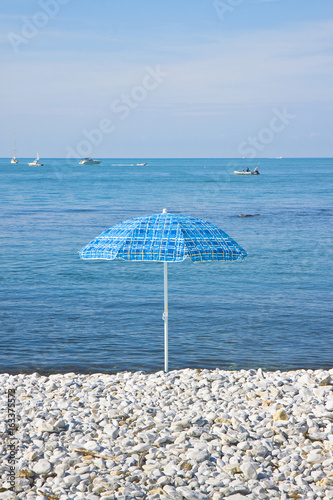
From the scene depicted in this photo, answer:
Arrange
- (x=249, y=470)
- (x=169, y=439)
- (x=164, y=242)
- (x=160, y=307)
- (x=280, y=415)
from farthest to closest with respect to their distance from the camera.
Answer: (x=160, y=307)
(x=164, y=242)
(x=280, y=415)
(x=169, y=439)
(x=249, y=470)

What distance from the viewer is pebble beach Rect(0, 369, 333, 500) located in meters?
6.80

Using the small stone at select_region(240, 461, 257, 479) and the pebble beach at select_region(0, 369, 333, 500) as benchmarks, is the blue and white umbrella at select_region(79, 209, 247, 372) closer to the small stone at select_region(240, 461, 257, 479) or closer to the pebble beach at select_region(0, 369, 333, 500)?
the pebble beach at select_region(0, 369, 333, 500)

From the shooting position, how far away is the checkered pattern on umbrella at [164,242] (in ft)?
32.0

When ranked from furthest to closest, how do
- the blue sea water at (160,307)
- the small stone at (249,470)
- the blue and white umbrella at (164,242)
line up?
the blue sea water at (160,307)
the blue and white umbrella at (164,242)
the small stone at (249,470)

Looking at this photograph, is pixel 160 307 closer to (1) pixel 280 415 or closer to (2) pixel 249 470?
(1) pixel 280 415

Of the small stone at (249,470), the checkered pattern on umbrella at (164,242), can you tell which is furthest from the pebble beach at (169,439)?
the checkered pattern on umbrella at (164,242)

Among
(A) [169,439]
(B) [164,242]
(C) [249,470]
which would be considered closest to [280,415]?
(C) [249,470]

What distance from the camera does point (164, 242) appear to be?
9891mm

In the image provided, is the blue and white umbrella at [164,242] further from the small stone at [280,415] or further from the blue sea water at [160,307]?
the blue sea water at [160,307]

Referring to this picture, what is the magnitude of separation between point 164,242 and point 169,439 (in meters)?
3.31

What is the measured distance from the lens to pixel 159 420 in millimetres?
8461

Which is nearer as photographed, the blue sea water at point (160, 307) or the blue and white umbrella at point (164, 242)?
the blue and white umbrella at point (164, 242)

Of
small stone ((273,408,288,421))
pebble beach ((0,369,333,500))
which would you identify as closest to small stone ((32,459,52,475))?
pebble beach ((0,369,333,500))

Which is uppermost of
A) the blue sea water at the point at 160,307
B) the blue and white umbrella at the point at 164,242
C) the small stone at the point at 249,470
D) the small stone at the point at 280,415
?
the blue and white umbrella at the point at 164,242
